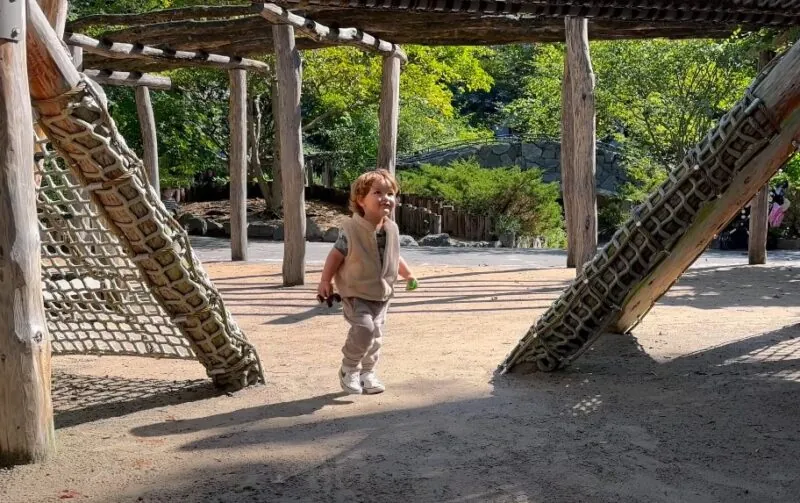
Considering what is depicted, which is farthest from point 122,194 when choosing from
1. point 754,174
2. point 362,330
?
point 754,174

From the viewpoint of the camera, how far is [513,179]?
18.1 metres

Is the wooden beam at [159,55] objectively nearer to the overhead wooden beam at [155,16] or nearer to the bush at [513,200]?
the overhead wooden beam at [155,16]

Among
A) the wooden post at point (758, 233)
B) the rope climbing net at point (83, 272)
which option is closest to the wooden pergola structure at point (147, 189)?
the rope climbing net at point (83, 272)

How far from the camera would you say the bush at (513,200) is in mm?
17969

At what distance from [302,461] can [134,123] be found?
15.9 m

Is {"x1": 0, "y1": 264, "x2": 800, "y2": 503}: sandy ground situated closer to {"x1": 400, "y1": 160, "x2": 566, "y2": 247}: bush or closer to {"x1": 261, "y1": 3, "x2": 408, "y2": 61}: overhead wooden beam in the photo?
{"x1": 261, "y1": 3, "x2": 408, "y2": 61}: overhead wooden beam

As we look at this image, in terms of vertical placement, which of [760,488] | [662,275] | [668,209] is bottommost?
[760,488]

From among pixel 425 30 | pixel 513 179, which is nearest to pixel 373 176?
pixel 425 30

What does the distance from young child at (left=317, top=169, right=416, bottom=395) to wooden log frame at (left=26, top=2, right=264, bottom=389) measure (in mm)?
557

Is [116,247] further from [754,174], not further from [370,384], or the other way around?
[754,174]

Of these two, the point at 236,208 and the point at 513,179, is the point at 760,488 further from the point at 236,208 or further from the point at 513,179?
the point at 513,179

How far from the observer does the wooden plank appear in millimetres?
4164

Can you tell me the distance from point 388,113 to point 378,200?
6.03m

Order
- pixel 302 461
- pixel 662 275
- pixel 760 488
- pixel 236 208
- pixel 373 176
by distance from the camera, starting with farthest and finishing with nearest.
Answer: pixel 236 208
pixel 662 275
pixel 373 176
pixel 302 461
pixel 760 488
